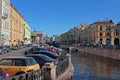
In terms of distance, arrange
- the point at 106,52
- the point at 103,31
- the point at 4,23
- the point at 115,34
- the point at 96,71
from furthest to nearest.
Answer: the point at 103,31 → the point at 115,34 → the point at 4,23 → the point at 106,52 → the point at 96,71

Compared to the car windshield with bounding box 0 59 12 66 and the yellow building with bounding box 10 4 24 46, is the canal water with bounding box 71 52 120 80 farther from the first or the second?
the yellow building with bounding box 10 4 24 46

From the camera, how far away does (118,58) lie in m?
65.9

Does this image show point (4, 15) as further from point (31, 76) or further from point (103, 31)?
point (103, 31)

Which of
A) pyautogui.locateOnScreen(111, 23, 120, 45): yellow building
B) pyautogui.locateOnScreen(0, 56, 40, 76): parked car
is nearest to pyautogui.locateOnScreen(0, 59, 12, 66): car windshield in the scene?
pyautogui.locateOnScreen(0, 56, 40, 76): parked car

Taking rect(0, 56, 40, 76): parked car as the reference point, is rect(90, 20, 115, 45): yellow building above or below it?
above

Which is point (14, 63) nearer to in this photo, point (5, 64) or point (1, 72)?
point (5, 64)

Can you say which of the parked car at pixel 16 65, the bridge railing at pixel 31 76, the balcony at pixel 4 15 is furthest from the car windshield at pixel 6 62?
the balcony at pixel 4 15

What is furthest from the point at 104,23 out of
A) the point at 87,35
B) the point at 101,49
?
the point at 101,49

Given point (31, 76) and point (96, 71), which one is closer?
point (31, 76)

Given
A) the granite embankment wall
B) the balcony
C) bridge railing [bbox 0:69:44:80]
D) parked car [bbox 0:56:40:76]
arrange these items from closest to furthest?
1. bridge railing [bbox 0:69:44:80]
2. parked car [bbox 0:56:40:76]
3. the granite embankment wall
4. the balcony

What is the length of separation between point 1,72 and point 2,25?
67505mm

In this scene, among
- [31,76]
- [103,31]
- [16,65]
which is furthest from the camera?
[103,31]

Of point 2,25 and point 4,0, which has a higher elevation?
point 4,0

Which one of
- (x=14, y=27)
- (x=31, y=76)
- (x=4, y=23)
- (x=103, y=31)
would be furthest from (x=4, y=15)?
(x=103, y=31)
